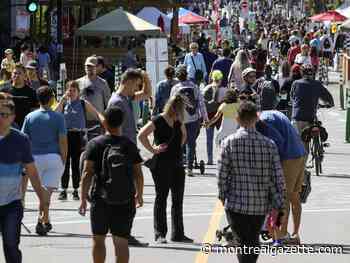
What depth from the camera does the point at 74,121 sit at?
685 inches

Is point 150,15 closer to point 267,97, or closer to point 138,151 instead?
point 267,97

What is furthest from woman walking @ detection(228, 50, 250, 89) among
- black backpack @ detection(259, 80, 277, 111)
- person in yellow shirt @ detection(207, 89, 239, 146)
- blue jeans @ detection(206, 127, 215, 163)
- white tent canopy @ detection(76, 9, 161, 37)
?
white tent canopy @ detection(76, 9, 161, 37)

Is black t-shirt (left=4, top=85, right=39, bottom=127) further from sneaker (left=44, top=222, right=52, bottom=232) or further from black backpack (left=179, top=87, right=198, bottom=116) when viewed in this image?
sneaker (left=44, top=222, right=52, bottom=232)

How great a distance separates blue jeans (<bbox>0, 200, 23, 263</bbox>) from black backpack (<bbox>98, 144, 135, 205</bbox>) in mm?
749

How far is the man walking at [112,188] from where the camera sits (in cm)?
1061

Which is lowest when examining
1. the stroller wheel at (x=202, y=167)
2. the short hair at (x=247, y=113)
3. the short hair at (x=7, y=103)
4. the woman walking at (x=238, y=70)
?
the stroller wheel at (x=202, y=167)

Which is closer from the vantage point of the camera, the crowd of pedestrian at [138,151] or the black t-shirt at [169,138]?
the crowd of pedestrian at [138,151]

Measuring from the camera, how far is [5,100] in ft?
35.0

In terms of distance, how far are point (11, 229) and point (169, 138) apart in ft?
12.1

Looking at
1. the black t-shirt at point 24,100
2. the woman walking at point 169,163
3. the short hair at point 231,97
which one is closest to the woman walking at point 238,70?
the short hair at point 231,97

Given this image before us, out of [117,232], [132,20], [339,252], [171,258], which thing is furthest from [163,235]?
[132,20]

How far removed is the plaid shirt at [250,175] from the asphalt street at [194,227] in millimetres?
2258

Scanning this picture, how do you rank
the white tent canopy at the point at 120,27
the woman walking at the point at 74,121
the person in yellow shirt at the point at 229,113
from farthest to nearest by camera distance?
the white tent canopy at the point at 120,27 → the person in yellow shirt at the point at 229,113 → the woman walking at the point at 74,121

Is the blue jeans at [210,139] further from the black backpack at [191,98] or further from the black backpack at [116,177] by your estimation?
the black backpack at [116,177]
